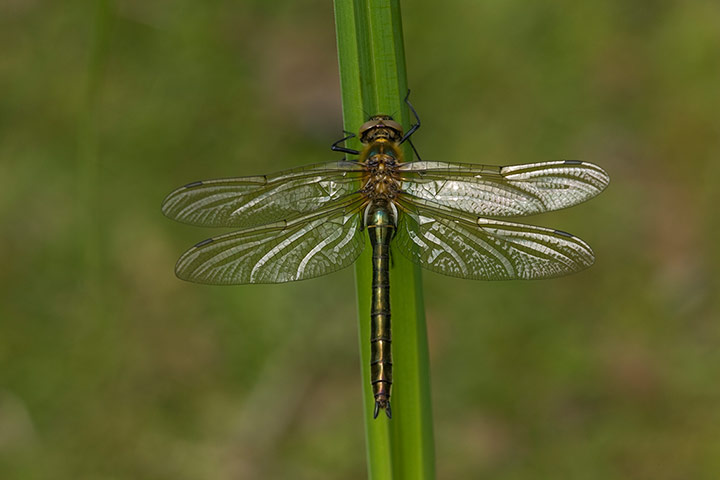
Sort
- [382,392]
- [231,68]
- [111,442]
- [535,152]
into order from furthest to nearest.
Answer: [231,68]
[535,152]
[111,442]
[382,392]

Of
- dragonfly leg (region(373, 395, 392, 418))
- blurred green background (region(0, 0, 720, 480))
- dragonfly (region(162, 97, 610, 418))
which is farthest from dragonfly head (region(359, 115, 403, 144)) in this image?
blurred green background (region(0, 0, 720, 480))

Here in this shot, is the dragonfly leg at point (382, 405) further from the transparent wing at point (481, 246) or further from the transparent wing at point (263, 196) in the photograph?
the transparent wing at point (263, 196)

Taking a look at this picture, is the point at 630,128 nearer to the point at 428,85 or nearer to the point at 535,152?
the point at 535,152

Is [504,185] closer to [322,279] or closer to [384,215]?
[384,215]

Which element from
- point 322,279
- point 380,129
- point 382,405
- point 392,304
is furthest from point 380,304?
point 322,279

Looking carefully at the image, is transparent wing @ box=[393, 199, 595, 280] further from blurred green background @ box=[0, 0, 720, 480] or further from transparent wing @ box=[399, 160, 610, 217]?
blurred green background @ box=[0, 0, 720, 480]

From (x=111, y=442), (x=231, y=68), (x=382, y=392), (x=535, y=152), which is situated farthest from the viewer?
(x=231, y=68)

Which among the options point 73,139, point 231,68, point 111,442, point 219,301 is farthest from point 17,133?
point 111,442
